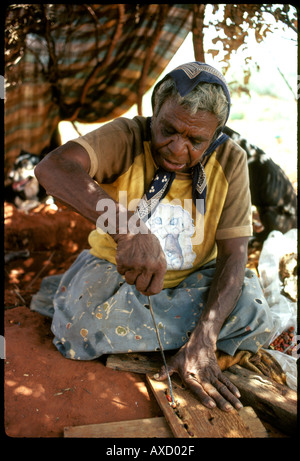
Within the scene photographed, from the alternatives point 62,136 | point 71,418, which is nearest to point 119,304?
point 71,418

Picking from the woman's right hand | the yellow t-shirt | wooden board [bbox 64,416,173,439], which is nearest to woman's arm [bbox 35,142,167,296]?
the woman's right hand

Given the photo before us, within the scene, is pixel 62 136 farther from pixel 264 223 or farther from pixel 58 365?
pixel 58 365

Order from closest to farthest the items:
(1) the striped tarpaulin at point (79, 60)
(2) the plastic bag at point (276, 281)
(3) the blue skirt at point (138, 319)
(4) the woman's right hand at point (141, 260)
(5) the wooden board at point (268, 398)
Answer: (4) the woman's right hand at point (141, 260) < (5) the wooden board at point (268, 398) < (3) the blue skirt at point (138, 319) < (2) the plastic bag at point (276, 281) < (1) the striped tarpaulin at point (79, 60)

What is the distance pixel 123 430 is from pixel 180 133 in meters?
1.43

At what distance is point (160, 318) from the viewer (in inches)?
88.7

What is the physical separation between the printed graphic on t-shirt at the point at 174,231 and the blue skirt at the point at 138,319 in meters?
0.18

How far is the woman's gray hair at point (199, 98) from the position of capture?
6.17 feet

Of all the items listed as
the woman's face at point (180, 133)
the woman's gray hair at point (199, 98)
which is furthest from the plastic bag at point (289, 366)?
the woman's gray hair at point (199, 98)

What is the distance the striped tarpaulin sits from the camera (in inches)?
199

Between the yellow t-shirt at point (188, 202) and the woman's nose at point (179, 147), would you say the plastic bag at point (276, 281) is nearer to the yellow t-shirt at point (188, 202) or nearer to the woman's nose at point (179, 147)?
the yellow t-shirt at point (188, 202)

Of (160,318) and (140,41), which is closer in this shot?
(160,318)

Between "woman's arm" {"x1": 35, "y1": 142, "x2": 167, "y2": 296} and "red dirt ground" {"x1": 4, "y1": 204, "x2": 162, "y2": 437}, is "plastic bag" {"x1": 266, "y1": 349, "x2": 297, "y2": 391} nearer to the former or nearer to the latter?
"red dirt ground" {"x1": 4, "y1": 204, "x2": 162, "y2": 437}

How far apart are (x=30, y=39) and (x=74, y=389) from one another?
493cm

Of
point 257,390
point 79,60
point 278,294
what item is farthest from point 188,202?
point 79,60
